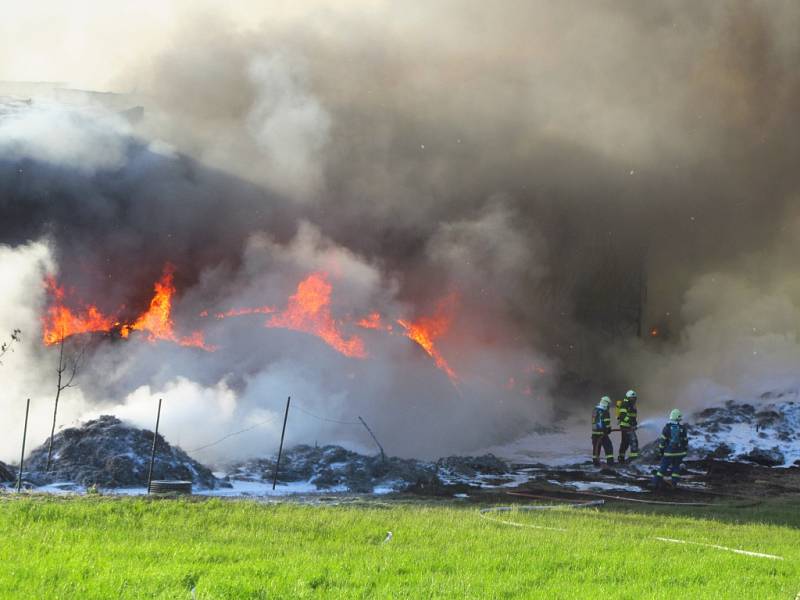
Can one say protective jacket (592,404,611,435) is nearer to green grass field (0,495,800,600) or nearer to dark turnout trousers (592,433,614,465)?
dark turnout trousers (592,433,614,465)

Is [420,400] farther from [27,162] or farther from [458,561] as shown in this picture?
[458,561]

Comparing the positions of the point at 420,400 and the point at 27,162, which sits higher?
the point at 27,162

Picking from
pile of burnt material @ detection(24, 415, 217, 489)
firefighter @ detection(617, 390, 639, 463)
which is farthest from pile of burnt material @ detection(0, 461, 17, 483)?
firefighter @ detection(617, 390, 639, 463)

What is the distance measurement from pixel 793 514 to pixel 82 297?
143 feet

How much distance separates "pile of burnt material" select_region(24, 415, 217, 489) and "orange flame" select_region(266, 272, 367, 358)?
1760 cm

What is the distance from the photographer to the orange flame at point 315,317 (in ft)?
162

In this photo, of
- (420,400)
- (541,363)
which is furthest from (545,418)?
(420,400)

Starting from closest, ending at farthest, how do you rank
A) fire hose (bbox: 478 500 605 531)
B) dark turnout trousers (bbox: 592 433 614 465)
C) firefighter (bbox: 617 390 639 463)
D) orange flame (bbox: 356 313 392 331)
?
fire hose (bbox: 478 500 605 531)
firefighter (bbox: 617 390 639 463)
dark turnout trousers (bbox: 592 433 614 465)
orange flame (bbox: 356 313 392 331)

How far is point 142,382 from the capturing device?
137ft

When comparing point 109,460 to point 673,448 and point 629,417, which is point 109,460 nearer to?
point 673,448

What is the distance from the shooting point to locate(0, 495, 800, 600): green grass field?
9.82 m

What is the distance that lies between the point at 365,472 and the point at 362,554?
63.4ft

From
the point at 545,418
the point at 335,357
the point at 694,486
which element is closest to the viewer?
the point at 694,486

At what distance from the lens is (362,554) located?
41.1ft
